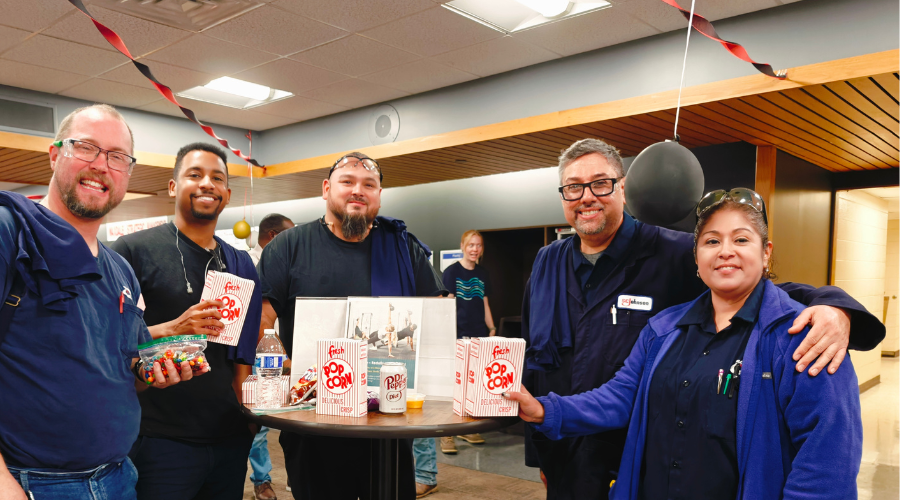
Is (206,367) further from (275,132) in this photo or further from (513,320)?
(275,132)

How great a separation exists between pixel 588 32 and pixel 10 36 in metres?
5.24

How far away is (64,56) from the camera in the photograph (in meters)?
5.94

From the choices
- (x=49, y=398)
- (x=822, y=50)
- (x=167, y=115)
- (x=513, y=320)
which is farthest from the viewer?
(x=167, y=115)

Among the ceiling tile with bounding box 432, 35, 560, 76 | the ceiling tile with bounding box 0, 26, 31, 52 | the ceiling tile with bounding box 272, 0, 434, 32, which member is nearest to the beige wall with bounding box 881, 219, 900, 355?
the ceiling tile with bounding box 432, 35, 560, 76

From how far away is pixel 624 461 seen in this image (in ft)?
5.74

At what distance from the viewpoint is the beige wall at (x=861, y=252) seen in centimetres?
738

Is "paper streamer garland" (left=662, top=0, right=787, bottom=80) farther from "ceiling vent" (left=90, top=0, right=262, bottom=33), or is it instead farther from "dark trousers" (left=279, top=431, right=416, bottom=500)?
"ceiling vent" (left=90, top=0, right=262, bottom=33)

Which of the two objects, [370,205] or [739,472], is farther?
[370,205]

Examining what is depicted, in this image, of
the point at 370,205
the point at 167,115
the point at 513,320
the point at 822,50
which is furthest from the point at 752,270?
the point at 167,115

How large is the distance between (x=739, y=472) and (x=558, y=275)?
0.97 m

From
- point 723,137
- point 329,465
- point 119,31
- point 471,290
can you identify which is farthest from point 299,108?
point 329,465

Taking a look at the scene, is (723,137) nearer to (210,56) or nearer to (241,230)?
(210,56)

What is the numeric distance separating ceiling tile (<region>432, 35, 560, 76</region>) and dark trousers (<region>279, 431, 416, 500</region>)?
168 inches

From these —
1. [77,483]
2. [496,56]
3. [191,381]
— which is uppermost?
[496,56]
